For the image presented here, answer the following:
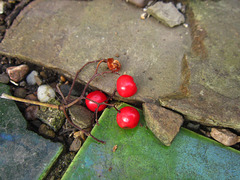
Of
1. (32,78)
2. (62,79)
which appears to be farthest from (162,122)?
(32,78)

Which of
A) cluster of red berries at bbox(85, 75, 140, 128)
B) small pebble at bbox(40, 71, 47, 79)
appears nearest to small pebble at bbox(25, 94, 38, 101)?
small pebble at bbox(40, 71, 47, 79)

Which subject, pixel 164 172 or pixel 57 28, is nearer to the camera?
pixel 164 172

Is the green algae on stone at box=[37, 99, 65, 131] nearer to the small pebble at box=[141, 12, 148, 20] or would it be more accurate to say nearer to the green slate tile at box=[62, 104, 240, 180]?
the green slate tile at box=[62, 104, 240, 180]

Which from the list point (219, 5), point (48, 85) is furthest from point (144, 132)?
point (219, 5)

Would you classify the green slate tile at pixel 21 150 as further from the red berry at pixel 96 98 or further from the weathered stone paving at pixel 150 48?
the weathered stone paving at pixel 150 48

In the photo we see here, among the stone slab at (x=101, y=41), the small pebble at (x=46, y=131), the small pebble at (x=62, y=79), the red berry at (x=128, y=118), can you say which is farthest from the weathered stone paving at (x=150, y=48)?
the small pebble at (x=46, y=131)

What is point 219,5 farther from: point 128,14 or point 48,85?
point 48,85
